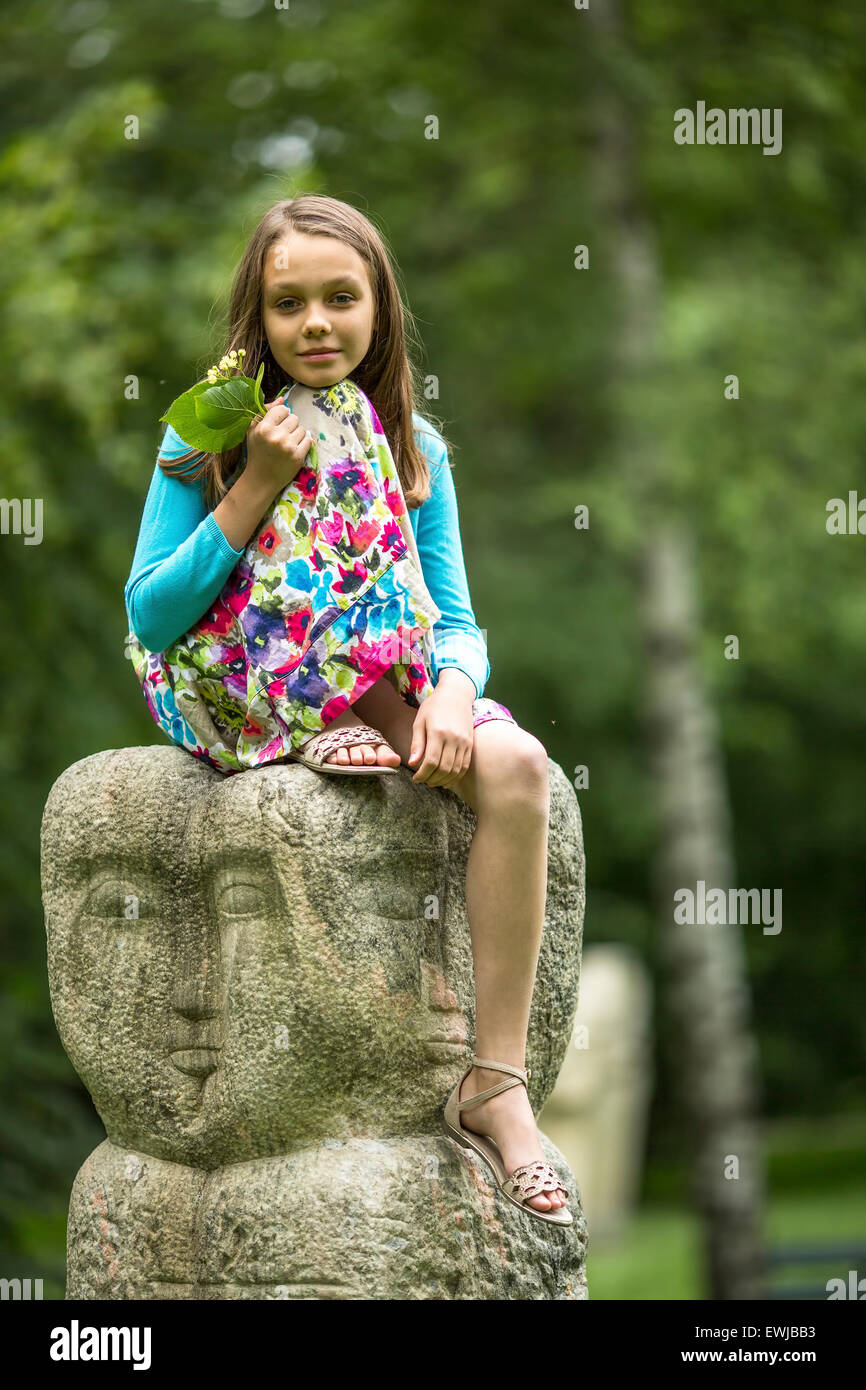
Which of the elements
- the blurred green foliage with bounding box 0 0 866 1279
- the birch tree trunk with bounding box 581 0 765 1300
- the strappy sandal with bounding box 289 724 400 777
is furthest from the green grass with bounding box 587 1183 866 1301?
the strappy sandal with bounding box 289 724 400 777

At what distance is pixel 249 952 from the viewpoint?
3.12 meters

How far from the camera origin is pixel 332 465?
10.5 ft

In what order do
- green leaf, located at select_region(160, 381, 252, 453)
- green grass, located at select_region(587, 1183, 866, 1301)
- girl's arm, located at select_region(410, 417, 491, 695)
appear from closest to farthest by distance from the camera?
green leaf, located at select_region(160, 381, 252, 453)
girl's arm, located at select_region(410, 417, 491, 695)
green grass, located at select_region(587, 1183, 866, 1301)

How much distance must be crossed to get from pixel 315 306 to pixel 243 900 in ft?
3.72

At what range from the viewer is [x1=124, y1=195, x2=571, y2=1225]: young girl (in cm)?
309

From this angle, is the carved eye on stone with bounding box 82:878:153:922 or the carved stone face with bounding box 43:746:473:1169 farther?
the carved eye on stone with bounding box 82:878:153:922

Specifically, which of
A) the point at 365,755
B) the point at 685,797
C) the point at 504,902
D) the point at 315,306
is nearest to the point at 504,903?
the point at 504,902

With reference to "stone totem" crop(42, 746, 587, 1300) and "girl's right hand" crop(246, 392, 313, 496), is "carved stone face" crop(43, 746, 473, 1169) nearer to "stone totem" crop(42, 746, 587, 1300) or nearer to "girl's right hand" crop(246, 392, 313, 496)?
"stone totem" crop(42, 746, 587, 1300)

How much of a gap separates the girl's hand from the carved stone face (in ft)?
0.41

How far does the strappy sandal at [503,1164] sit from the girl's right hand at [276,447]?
1.15 m

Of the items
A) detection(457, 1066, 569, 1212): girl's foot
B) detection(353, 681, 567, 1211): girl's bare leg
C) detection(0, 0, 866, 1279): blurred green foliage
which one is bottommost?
detection(457, 1066, 569, 1212): girl's foot

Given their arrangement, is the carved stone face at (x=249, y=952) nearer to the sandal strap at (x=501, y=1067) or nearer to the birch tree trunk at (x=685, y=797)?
the sandal strap at (x=501, y=1067)
